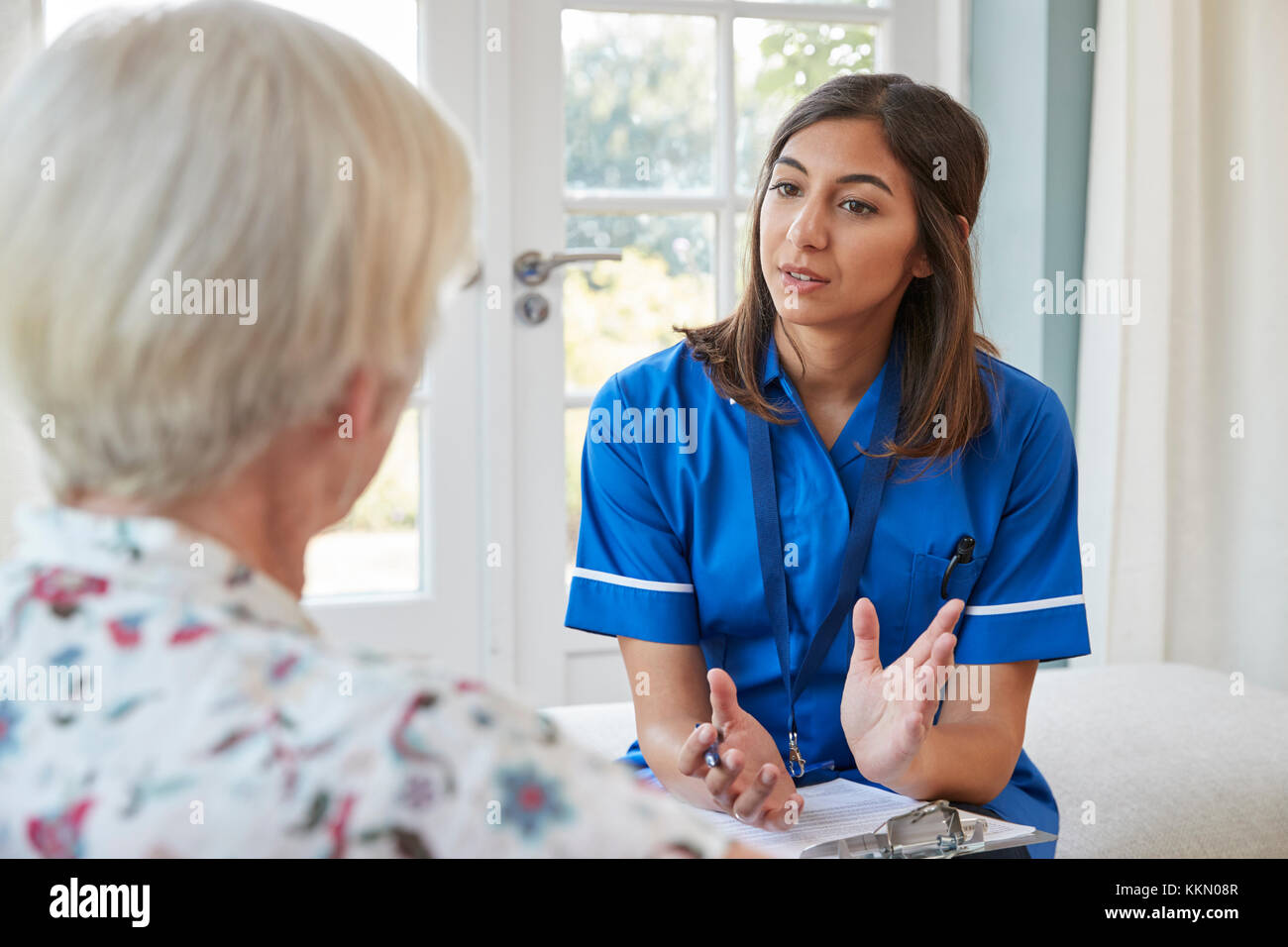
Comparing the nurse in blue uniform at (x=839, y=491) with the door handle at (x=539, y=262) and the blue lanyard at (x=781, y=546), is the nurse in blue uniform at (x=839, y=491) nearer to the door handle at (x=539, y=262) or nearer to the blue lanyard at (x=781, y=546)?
the blue lanyard at (x=781, y=546)

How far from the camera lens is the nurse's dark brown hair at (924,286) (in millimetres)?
1376

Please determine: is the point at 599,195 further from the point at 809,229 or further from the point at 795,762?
the point at 795,762

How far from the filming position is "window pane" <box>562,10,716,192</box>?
255 cm

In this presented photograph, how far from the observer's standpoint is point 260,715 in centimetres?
48

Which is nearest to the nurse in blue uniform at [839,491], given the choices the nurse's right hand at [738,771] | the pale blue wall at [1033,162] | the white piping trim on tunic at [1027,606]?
the white piping trim on tunic at [1027,606]

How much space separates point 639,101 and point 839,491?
4.81 feet

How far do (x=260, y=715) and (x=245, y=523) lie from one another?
0.44 ft

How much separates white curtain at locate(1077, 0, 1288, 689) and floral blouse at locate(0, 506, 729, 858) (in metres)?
2.24

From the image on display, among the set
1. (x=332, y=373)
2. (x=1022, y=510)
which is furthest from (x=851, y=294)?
(x=332, y=373)

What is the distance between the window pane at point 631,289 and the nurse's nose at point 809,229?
1.20 m

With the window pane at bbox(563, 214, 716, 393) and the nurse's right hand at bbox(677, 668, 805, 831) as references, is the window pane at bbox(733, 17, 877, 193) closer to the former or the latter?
the window pane at bbox(563, 214, 716, 393)

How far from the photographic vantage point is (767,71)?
2.66 metres

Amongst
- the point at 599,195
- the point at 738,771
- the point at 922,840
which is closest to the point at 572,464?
the point at 599,195
